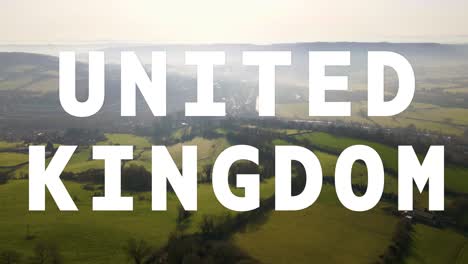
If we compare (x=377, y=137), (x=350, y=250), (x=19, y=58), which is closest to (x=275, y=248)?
(x=350, y=250)

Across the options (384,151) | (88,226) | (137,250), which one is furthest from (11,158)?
(384,151)

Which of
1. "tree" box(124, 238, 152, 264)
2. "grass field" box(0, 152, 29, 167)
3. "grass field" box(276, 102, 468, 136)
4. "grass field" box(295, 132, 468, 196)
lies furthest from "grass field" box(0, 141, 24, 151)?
"grass field" box(276, 102, 468, 136)

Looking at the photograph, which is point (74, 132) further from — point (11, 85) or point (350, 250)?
point (11, 85)

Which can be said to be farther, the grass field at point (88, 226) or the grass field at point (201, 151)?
the grass field at point (201, 151)

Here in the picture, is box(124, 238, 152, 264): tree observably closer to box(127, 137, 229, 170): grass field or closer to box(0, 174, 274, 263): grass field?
box(0, 174, 274, 263): grass field

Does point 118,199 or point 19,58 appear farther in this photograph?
point 19,58

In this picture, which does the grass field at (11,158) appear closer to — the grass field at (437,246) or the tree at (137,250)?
the tree at (137,250)

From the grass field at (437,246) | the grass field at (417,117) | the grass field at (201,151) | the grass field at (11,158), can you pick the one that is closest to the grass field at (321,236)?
the grass field at (437,246)
